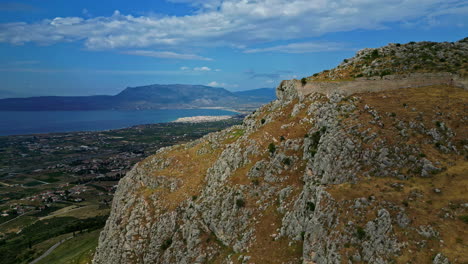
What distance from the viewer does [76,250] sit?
307 ft

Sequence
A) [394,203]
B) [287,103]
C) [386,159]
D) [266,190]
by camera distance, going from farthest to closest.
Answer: [287,103]
[266,190]
[386,159]
[394,203]

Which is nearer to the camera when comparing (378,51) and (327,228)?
(327,228)

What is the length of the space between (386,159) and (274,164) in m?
16.3

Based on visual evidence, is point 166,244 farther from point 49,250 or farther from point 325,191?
point 49,250

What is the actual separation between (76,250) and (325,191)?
8964 centimetres

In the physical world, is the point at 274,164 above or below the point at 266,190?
above

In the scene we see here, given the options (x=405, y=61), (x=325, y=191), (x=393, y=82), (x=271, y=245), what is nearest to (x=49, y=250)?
(x=271, y=245)

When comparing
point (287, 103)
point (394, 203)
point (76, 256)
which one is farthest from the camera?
point (76, 256)

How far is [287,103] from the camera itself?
60.7 metres

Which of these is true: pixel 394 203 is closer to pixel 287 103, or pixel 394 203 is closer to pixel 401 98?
pixel 401 98

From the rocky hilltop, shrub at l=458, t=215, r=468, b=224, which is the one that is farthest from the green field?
shrub at l=458, t=215, r=468, b=224

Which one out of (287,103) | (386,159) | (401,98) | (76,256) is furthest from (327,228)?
(76,256)

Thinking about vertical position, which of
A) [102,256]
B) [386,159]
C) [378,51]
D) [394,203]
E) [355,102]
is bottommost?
[102,256]

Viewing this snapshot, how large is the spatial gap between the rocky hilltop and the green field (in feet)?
68.1
